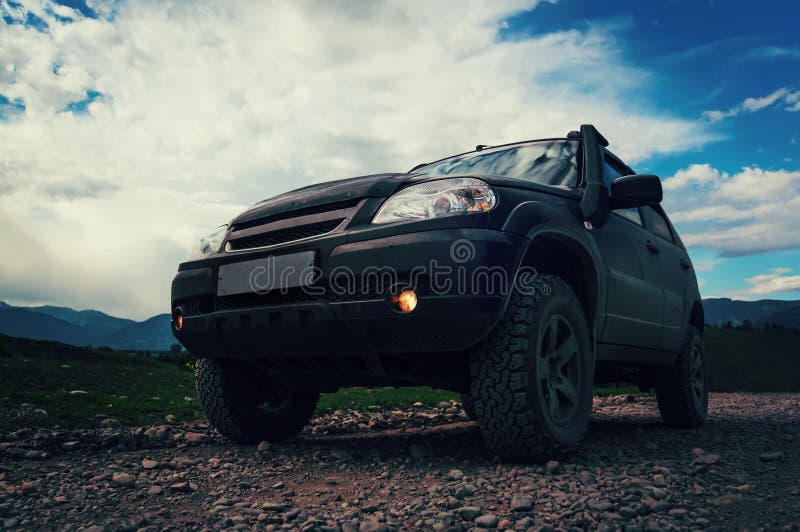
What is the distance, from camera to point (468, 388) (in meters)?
3.29

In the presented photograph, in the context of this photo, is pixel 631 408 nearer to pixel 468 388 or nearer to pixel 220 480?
pixel 468 388

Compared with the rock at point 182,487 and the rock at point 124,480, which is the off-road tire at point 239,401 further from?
the rock at point 182,487

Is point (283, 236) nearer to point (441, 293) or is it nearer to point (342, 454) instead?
point (441, 293)

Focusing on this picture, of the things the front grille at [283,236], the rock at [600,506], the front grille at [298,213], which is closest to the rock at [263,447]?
the front grille at [283,236]

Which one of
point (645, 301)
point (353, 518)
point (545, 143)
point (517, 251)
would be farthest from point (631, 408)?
point (353, 518)

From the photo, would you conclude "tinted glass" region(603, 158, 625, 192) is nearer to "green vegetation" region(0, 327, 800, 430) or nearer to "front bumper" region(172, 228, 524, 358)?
"front bumper" region(172, 228, 524, 358)

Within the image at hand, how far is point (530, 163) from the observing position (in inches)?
156

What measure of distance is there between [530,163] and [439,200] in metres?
1.28

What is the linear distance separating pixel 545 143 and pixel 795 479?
2380mm

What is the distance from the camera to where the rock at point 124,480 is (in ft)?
9.18

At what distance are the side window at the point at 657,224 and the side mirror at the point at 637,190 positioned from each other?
1.24 metres

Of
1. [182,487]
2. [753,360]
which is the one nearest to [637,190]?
[182,487]

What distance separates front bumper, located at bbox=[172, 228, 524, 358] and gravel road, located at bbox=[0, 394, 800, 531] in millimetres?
645

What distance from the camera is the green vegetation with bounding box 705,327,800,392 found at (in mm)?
10531
